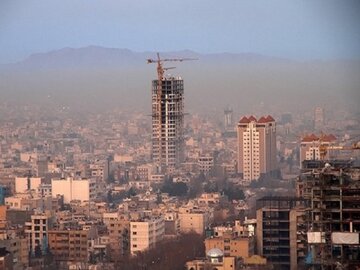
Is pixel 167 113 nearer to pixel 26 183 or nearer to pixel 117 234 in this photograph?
pixel 26 183

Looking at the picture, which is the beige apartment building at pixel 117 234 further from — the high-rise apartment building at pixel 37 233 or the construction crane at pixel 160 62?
the construction crane at pixel 160 62

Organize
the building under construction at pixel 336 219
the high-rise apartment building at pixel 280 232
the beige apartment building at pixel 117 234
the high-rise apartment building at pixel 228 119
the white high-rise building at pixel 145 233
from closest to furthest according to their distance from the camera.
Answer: the building under construction at pixel 336 219
the high-rise apartment building at pixel 280 232
the beige apartment building at pixel 117 234
the white high-rise building at pixel 145 233
the high-rise apartment building at pixel 228 119

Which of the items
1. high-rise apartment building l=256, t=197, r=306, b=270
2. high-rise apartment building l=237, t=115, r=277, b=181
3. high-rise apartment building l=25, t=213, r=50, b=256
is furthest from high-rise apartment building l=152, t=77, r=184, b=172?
high-rise apartment building l=256, t=197, r=306, b=270

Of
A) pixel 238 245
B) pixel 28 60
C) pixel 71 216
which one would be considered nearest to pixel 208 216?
pixel 71 216

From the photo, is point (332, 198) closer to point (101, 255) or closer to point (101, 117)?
point (101, 255)

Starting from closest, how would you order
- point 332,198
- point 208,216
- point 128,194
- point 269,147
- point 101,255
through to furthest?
point 332,198, point 101,255, point 208,216, point 128,194, point 269,147

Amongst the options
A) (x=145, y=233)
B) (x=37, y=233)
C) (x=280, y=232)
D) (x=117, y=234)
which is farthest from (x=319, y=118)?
(x=280, y=232)

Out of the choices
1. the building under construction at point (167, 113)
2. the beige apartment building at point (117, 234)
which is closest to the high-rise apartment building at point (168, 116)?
the building under construction at point (167, 113)
